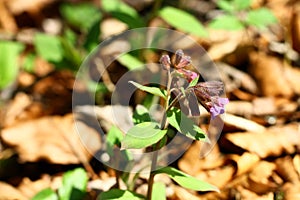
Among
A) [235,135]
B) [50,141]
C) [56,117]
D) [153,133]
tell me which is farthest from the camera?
[56,117]

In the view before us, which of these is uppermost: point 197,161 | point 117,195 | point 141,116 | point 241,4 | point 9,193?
point 241,4

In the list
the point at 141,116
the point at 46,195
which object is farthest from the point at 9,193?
the point at 141,116

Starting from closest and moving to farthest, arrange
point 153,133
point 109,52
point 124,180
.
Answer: point 153,133, point 124,180, point 109,52

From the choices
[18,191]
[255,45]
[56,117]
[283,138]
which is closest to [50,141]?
[56,117]

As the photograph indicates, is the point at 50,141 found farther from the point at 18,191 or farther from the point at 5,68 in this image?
the point at 5,68

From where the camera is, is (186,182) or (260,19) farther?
(260,19)

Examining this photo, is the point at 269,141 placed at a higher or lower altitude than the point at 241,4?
lower

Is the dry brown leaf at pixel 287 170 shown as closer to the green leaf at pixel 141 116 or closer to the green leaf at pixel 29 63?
the green leaf at pixel 141 116

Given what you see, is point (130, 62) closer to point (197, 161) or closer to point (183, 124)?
point (197, 161)
